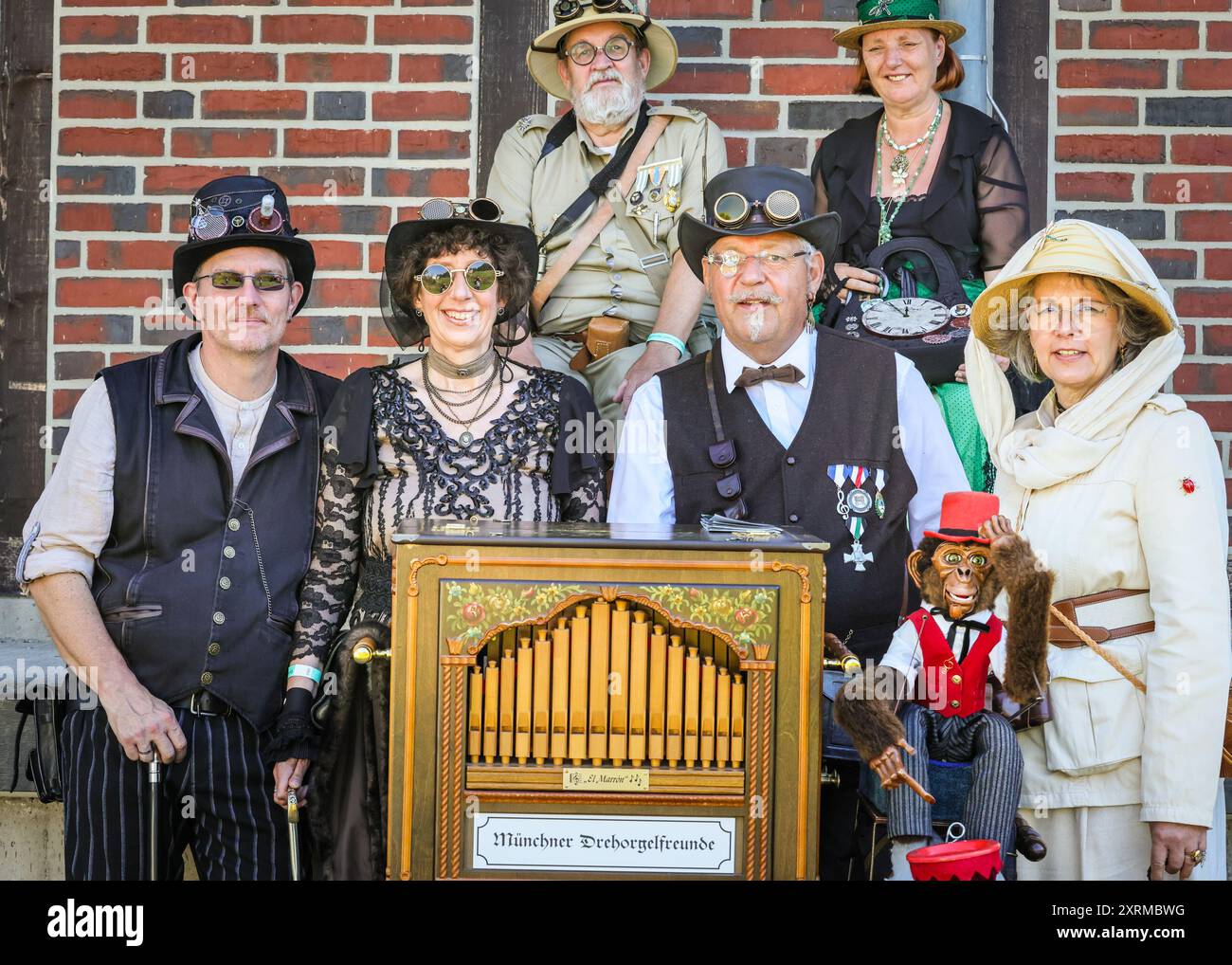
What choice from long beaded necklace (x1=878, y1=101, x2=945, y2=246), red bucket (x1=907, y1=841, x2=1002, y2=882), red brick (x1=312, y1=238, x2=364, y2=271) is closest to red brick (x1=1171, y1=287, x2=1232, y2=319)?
long beaded necklace (x1=878, y1=101, x2=945, y2=246)

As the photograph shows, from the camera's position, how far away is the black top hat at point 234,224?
340 centimetres

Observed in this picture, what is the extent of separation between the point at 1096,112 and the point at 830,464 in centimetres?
211

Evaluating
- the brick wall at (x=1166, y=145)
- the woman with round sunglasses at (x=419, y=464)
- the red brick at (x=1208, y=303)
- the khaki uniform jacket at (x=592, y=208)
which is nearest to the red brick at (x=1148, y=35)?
the brick wall at (x=1166, y=145)

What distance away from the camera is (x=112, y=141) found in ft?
15.7

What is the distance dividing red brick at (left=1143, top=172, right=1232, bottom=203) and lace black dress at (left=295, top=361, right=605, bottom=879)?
2.27 meters

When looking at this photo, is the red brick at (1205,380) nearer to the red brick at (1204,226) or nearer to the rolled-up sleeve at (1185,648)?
Result: the red brick at (1204,226)

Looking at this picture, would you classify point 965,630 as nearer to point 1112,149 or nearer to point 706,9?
point 1112,149

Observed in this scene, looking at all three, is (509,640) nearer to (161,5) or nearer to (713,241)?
(713,241)

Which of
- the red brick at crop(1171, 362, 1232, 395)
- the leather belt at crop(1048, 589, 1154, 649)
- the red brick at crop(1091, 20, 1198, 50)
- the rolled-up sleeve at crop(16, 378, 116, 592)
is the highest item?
the red brick at crop(1091, 20, 1198, 50)

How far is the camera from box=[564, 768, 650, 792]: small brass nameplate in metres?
2.42

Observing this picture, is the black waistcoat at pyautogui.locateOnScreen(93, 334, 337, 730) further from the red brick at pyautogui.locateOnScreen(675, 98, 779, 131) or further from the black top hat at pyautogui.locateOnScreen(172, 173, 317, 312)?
the red brick at pyautogui.locateOnScreen(675, 98, 779, 131)

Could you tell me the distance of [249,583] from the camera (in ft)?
10.6

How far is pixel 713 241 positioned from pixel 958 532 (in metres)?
1.04

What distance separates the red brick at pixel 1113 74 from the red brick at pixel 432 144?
187 centimetres
